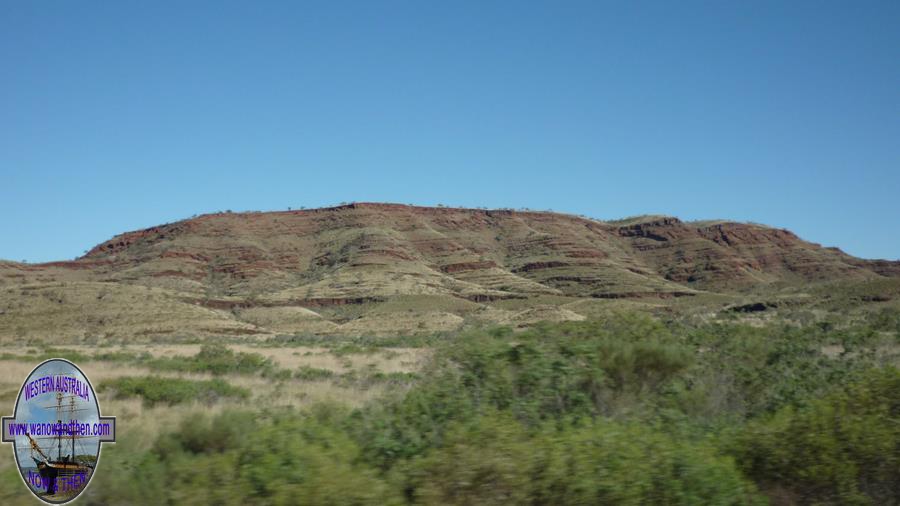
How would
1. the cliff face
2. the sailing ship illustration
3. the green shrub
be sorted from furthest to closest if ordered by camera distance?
the cliff face → the green shrub → the sailing ship illustration

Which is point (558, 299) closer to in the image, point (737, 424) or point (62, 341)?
point (62, 341)

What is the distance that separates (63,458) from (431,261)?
10849cm

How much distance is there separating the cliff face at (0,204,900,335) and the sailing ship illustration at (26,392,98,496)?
63.7 m

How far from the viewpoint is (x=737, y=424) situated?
9391 mm

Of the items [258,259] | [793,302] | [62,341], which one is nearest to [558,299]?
[793,302]

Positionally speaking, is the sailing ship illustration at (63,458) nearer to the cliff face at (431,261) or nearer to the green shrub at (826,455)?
the green shrub at (826,455)

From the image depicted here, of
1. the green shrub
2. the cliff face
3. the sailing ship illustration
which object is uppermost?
the cliff face

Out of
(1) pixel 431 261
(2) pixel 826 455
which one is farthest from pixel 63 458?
(1) pixel 431 261

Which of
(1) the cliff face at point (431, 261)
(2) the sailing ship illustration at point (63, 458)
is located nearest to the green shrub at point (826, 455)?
(2) the sailing ship illustration at point (63, 458)

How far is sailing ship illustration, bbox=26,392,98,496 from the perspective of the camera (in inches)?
253

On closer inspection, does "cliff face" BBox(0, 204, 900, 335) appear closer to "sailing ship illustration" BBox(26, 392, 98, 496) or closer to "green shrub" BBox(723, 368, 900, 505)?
"green shrub" BBox(723, 368, 900, 505)

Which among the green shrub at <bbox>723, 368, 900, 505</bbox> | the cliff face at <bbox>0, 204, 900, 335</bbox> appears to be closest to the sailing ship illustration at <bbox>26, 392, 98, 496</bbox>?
the green shrub at <bbox>723, 368, 900, 505</bbox>

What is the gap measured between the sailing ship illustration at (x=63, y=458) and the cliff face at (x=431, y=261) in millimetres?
63719

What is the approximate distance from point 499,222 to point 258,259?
179 feet
